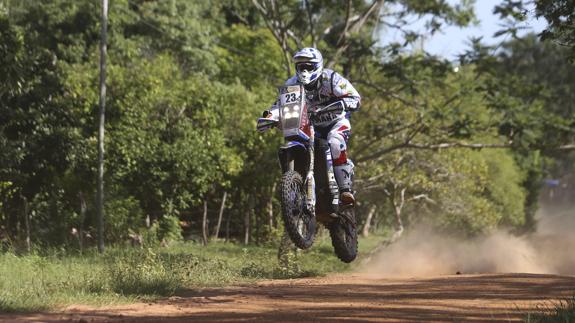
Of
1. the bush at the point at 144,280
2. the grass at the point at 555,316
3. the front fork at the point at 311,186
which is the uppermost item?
the front fork at the point at 311,186

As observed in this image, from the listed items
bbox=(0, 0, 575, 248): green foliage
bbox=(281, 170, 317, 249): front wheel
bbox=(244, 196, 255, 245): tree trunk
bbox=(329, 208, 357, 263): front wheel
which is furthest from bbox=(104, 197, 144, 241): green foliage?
bbox=(281, 170, 317, 249): front wheel

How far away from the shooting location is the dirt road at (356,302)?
9.13 metres

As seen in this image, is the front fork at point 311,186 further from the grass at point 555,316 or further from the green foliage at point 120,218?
the green foliage at point 120,218

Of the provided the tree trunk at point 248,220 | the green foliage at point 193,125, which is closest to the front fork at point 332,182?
the green foliage at point 193,125

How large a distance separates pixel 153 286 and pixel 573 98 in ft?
225

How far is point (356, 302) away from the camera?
10.6 metres

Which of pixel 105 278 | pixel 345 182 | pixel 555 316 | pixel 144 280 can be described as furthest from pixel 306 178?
pixel 105 278

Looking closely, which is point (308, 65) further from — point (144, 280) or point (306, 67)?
point (144, 280)

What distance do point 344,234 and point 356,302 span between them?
50.7 inches

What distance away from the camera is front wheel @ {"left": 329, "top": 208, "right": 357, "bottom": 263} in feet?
37.8

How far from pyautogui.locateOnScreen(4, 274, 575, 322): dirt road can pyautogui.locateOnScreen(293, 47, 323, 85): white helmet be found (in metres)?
Result: 2.74

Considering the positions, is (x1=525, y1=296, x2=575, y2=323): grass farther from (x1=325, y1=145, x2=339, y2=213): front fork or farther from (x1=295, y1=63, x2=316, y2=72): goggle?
(x1=295, y1=63, x2=316, y2=72): goggle

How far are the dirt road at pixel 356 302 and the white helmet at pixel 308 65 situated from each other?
2742 mm

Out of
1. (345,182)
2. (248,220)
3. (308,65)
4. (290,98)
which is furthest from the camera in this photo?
(248,220)
